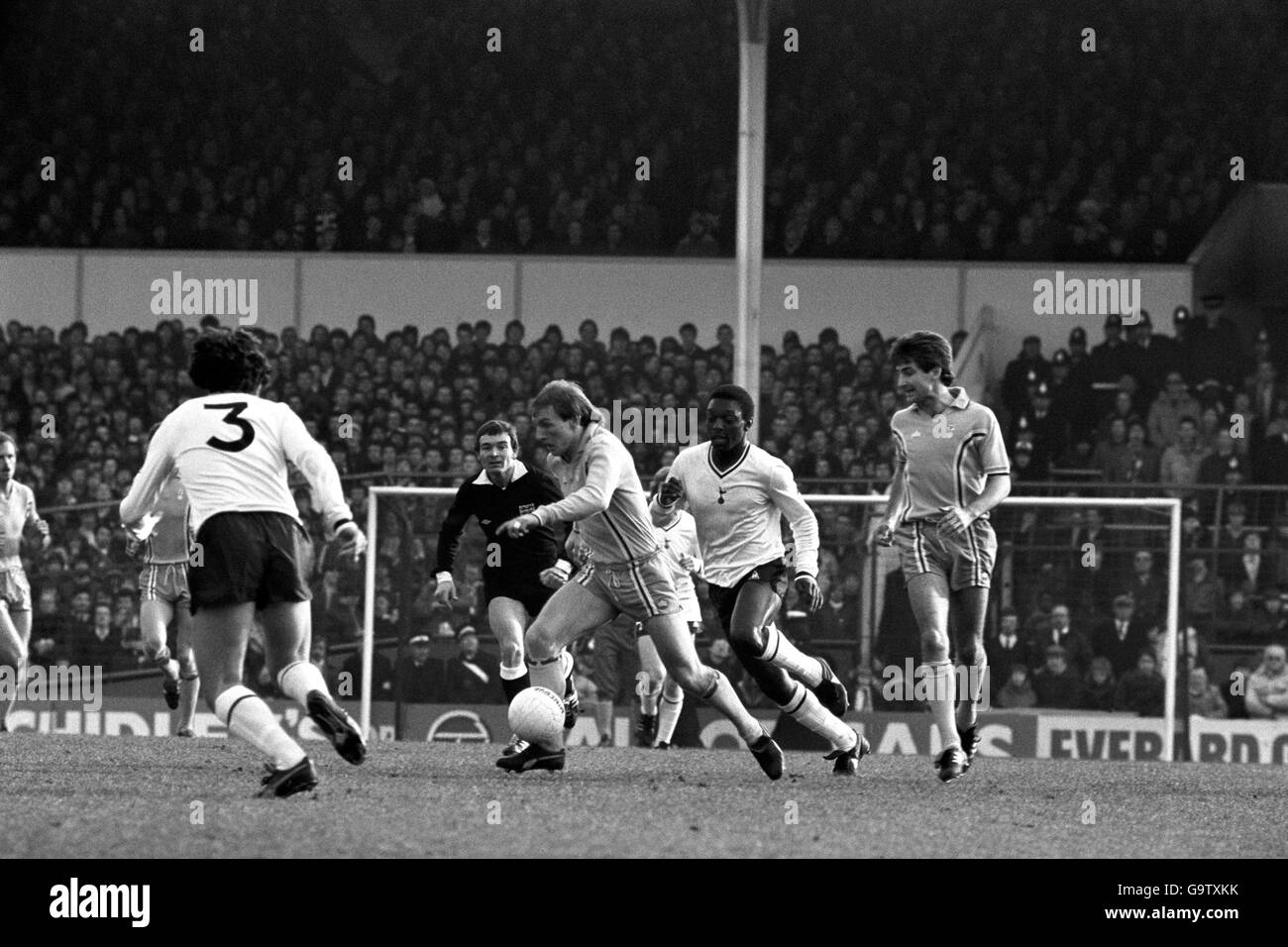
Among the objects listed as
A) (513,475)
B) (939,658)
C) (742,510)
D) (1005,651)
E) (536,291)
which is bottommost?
(1005,651)

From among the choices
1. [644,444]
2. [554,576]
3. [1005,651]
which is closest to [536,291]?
[644,444]

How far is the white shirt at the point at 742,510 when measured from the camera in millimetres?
9742

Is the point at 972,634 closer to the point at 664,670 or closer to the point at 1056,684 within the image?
the point at 664,670

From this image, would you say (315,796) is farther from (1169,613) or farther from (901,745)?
(1169,613)

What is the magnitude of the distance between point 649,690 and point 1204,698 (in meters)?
4.22

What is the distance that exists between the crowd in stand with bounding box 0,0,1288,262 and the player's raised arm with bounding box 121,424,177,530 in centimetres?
1523

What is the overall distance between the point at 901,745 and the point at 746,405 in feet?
18.3

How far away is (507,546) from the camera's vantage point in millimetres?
10992

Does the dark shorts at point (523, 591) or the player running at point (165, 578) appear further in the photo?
the player running at point (165, 578)

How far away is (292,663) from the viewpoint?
25.1 feet

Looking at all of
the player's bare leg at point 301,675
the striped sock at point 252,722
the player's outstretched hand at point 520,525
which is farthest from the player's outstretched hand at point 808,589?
the striped sock at point 252,722

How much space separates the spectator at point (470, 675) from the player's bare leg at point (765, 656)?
5857 mm

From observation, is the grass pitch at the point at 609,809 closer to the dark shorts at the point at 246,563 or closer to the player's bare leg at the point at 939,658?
the player's bare leg at the point at 939,658

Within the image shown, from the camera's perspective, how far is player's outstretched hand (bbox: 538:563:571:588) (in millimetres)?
10531
